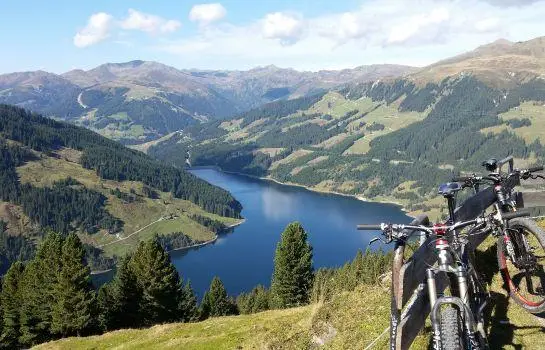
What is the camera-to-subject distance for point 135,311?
6956cm

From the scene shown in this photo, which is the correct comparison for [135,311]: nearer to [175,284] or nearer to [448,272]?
[175,284]

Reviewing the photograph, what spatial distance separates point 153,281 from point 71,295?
11.6 meters

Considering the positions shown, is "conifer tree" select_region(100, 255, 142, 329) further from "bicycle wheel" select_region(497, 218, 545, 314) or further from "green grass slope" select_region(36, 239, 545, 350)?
"bicycle wheel" select_region(497, 218, 545, 314)

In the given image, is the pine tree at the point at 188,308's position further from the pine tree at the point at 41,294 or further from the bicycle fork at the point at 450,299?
the bicycle fork at the point at 450,299

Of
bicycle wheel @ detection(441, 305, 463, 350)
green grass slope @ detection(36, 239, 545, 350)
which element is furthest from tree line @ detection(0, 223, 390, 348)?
bicycle wheel @ detection(441, 305, 463, 350)

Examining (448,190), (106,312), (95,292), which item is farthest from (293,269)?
(448,190)

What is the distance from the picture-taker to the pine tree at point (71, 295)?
61344mm

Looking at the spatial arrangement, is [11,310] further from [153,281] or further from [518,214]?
[518,214]

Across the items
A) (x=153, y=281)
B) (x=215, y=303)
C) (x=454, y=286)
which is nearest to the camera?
(x=454, y=286)

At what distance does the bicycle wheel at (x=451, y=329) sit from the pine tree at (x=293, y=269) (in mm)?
66707

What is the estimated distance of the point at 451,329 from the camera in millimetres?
8445

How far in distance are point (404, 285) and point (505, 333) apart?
4846 millimetres

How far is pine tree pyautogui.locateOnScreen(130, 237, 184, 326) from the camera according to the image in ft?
226

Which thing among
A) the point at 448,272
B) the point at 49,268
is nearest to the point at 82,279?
the point at 49,268
